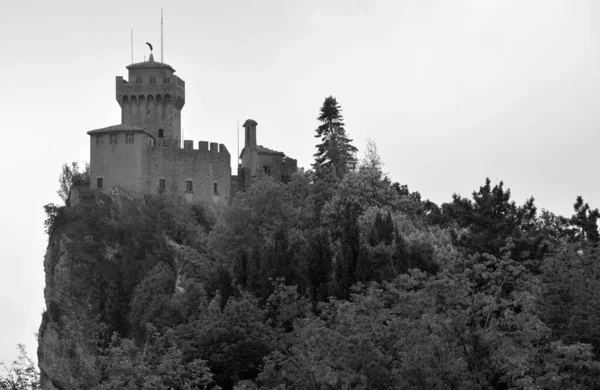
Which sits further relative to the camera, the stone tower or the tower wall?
the stone tower

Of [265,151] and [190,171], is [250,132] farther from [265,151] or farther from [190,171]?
[190,171]

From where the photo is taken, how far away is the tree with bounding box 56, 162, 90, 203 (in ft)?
311

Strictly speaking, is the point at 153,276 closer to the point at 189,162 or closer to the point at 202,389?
the point at 189,162

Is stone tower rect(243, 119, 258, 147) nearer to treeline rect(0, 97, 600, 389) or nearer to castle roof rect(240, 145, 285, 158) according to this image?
castle roof rect(240, 145, 285, 158)

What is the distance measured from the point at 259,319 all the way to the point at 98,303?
34.4 meters

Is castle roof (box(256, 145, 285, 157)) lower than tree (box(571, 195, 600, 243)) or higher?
higher

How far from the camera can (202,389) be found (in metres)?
53.5

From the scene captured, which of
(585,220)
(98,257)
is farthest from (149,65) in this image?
(585,220)

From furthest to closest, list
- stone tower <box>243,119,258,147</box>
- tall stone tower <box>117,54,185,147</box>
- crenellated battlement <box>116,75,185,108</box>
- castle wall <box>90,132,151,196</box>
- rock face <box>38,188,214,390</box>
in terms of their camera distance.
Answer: stone tower <box>243,119,258,147</box> < crenellated battlement <box>116,75,185,108</box> < tall stone tower <box>117,54,185,147</box> < castle wall <box>90,132,151,196</box> < rock face <box>38,188,214,390</box>

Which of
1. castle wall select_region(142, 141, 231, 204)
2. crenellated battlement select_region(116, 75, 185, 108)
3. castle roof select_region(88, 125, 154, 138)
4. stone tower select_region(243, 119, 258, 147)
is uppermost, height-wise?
crenellated battlement select_region(116, 75, 185, 108)

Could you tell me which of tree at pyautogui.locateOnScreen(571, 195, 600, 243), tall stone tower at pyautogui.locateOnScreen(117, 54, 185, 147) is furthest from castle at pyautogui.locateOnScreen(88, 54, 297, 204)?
tree at pyautogui.locateOnScreen(571, 195, 600, 243)

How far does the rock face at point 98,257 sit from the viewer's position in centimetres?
8944

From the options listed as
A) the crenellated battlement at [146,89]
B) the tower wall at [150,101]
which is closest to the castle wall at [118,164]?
the tower wall at [150,101]

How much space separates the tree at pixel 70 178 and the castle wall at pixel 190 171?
16.6 ft
